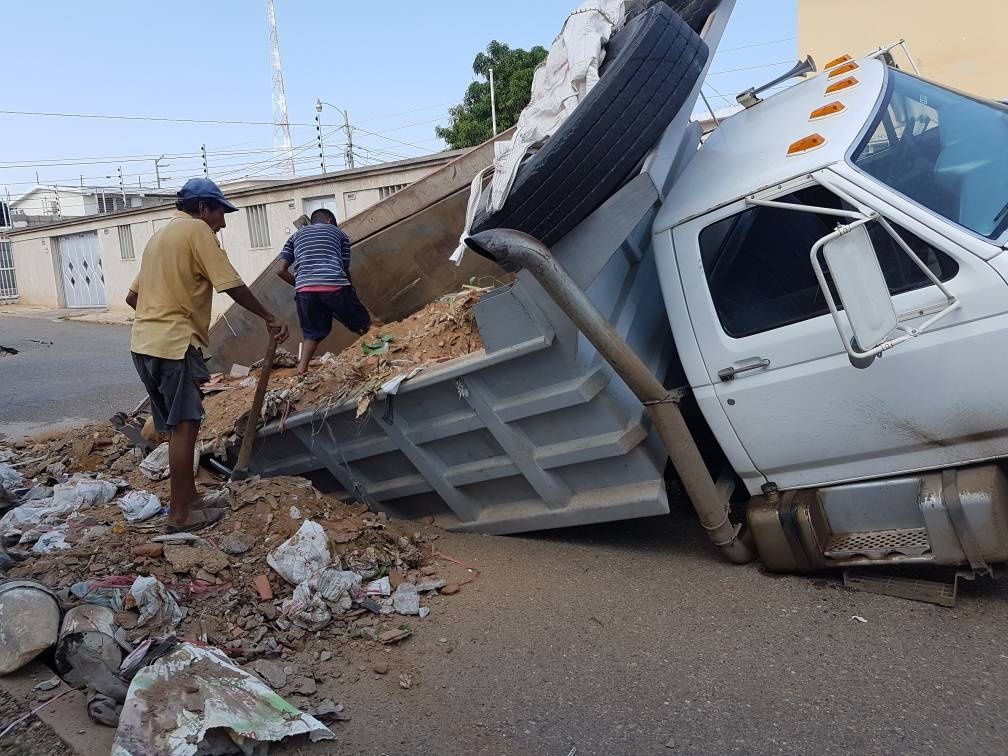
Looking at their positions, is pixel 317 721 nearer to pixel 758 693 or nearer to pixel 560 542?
pixel 758 693

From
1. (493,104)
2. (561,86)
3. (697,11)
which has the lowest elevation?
(561,86)

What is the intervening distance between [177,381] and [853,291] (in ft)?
10.3

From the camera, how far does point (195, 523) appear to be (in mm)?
4312

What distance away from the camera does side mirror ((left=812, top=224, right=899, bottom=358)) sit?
2791mm

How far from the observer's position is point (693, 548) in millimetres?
4230

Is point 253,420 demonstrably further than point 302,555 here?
Yes

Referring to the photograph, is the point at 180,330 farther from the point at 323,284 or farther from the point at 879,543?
the point at 879,543

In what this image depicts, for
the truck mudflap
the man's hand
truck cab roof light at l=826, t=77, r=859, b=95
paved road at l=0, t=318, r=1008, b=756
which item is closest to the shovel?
the man's hand

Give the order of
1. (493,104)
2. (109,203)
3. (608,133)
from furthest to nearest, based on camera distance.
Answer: (109,203) → (493,104) → (608,133)

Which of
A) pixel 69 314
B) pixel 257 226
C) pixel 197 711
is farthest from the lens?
pixel 69 314

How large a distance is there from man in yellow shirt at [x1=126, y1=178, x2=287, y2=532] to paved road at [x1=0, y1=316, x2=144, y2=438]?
13.5ft

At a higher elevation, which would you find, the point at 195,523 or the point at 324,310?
the point at 324,310

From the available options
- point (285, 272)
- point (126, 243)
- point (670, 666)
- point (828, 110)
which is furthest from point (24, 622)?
point (126, 243)

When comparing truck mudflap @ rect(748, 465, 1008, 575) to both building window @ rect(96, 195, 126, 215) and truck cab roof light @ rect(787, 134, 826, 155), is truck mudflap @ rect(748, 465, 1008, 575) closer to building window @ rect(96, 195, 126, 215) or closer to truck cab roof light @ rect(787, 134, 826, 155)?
truck cab roof light @ rect(787, 134, 826, 155)
